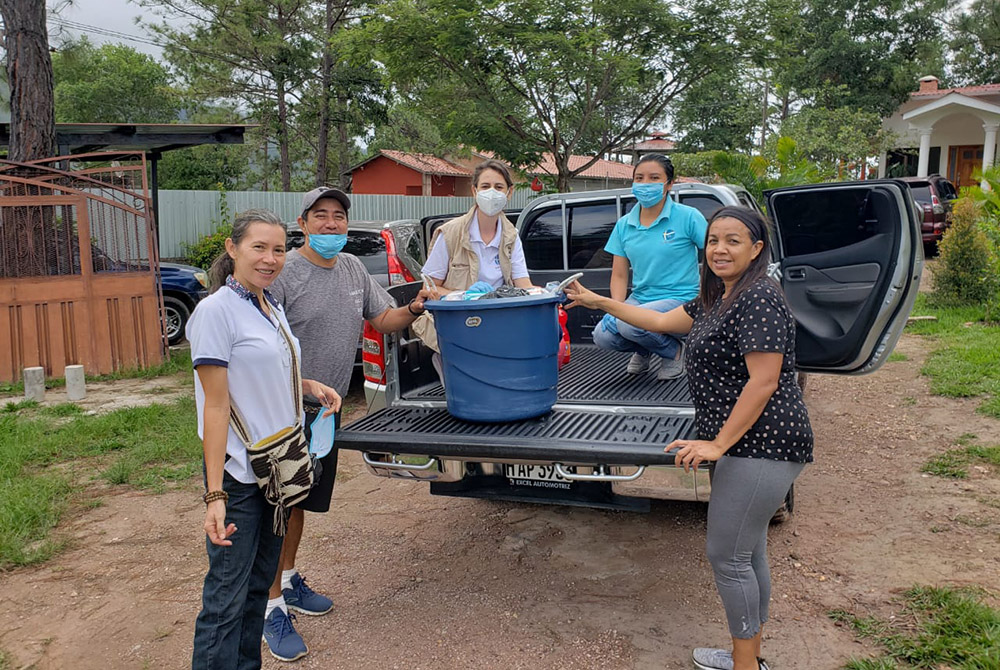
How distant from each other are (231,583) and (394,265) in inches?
202

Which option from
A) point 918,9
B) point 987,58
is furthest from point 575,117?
point 987,58

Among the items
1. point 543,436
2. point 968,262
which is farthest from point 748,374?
point 968,262

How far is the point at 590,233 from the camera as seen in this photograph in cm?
571

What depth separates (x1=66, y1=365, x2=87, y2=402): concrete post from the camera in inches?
309

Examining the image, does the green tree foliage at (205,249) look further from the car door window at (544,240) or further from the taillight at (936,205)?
the taillight at (936,205)

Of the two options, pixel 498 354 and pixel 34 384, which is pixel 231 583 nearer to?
pixel 498 354

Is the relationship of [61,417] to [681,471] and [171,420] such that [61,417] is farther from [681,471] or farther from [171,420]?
[681,471]

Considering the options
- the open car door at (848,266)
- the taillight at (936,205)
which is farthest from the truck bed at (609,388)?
the taillight at (936,205)

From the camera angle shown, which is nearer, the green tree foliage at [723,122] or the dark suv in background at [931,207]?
the dark suv in background at [931,207]

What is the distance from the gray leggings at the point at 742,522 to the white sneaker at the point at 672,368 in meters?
1.68

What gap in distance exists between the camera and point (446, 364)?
354 centimetres

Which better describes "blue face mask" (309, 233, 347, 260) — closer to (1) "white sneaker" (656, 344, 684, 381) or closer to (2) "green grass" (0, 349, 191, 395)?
(1) "white sneaker" (656, 344, 684, 381)

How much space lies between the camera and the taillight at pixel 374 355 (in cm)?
427

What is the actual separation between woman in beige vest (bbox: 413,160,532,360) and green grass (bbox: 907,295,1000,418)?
4.44 m
